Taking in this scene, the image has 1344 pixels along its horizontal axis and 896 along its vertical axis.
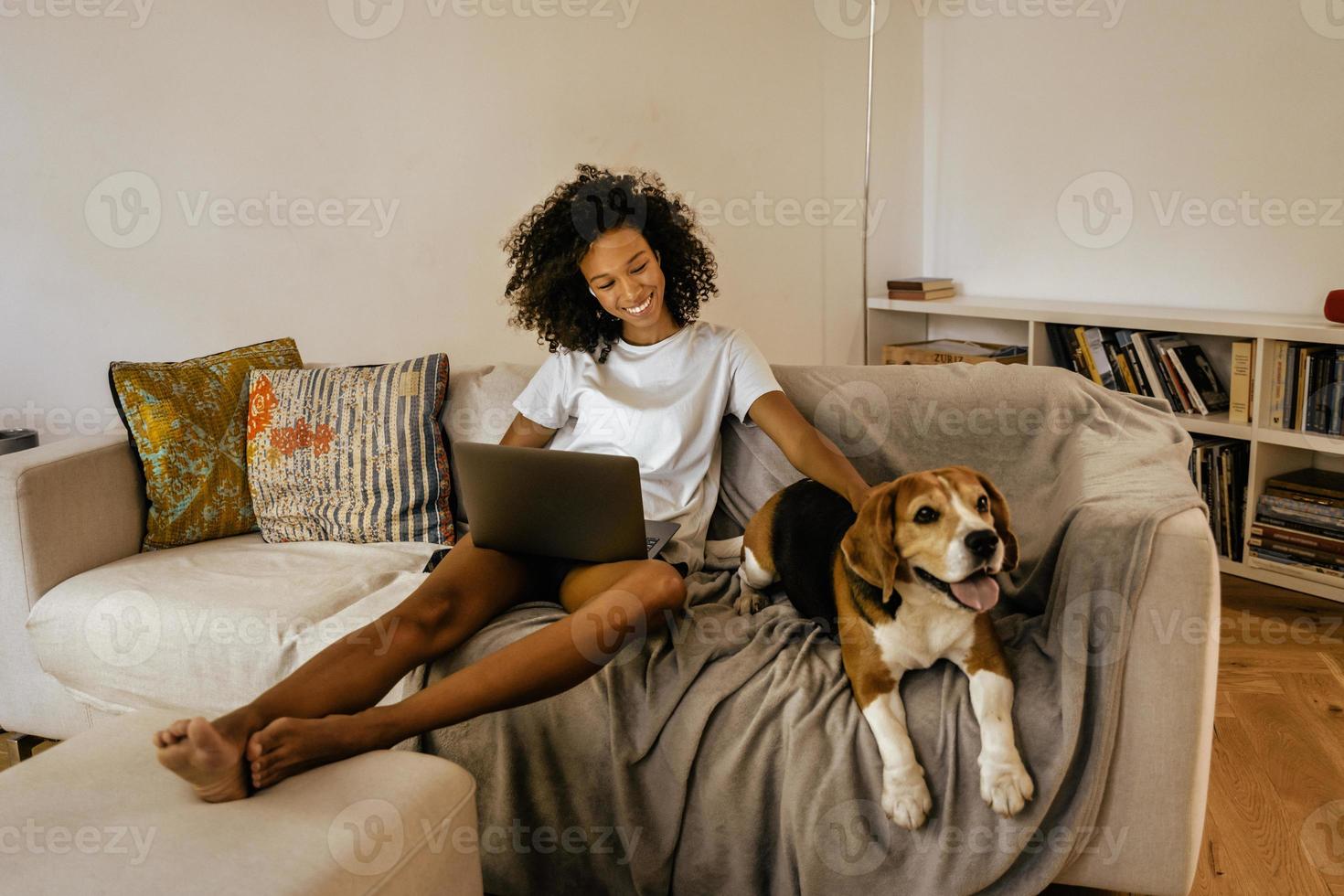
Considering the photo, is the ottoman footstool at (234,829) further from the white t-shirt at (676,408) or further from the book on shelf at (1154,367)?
the book on shelf at (1154,367)

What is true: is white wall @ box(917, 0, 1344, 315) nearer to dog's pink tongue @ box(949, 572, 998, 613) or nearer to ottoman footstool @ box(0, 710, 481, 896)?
dog's pink tongue @ box(949, 572, 998, 613)

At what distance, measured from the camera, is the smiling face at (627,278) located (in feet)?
6.56

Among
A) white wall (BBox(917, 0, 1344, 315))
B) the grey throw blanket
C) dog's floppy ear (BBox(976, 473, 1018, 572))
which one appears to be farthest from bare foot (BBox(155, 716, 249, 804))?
white wall (BBox(917, 0, 1344, 315))

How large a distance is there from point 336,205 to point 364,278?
22 centimetres

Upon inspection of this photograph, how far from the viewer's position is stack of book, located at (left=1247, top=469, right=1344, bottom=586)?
2.66m

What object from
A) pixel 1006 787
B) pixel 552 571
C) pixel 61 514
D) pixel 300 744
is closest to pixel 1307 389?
pixel 1006 787

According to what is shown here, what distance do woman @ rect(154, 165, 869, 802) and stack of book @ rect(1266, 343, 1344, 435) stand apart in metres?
1.55

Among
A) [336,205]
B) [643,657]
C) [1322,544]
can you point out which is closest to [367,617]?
[643,657]

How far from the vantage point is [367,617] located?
185cm

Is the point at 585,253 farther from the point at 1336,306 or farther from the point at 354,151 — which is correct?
the point at 1336,306

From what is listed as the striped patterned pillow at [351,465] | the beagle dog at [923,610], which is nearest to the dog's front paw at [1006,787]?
the beagle dog at [923,610]

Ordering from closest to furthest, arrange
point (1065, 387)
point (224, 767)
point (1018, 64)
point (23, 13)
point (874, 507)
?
point (224, 767), point (874, 507), point (1065, 387), point (23, 13), point (1018, 64)

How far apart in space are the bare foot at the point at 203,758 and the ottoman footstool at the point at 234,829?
2 cm

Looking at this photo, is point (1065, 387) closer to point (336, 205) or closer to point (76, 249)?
point (336, 205)
